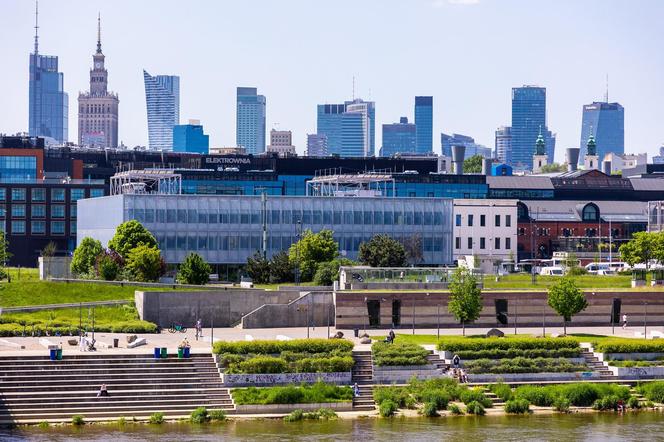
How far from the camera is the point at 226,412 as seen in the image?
7712 cm

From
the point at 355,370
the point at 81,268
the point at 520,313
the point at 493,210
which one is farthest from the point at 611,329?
the point at 493,210

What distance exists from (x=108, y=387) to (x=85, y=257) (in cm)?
Answer: 4696

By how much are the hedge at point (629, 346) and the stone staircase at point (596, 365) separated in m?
0.60

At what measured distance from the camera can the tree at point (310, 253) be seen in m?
121

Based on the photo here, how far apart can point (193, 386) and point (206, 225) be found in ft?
176

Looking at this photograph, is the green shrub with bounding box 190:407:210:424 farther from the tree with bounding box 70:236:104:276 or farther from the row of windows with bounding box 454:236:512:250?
the row of windows with bounding box 454:236:512:250

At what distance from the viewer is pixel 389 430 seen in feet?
245

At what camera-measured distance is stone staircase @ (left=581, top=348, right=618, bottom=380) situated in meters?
86.8

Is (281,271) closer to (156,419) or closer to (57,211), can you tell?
(156,419)

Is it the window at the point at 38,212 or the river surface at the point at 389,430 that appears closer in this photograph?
the river surface at the point at 389,430

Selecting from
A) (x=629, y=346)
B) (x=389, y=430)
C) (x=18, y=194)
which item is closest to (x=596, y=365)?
(x=629, y=346)

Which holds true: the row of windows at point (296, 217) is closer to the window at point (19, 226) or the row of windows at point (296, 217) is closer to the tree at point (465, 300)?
the tree at point (465, 300)

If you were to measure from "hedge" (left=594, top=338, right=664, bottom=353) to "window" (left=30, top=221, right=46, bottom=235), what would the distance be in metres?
104

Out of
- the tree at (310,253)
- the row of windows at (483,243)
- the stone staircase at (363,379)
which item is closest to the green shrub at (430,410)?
the stone staircase at (363,379)
